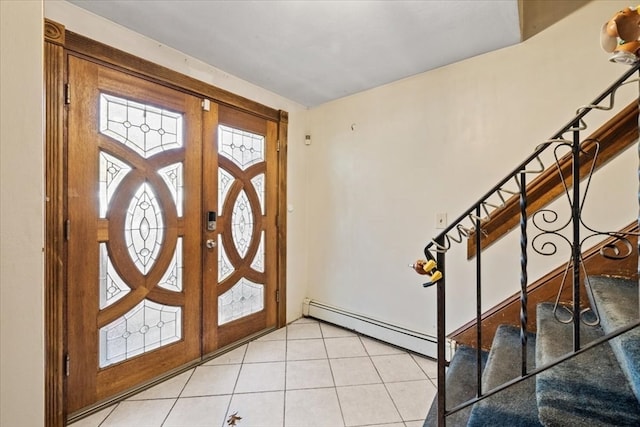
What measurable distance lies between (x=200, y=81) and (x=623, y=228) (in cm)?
287

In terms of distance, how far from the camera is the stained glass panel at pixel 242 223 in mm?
2473

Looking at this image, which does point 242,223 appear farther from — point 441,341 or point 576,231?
point 576,231

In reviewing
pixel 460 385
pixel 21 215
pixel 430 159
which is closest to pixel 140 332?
pixel 21 215

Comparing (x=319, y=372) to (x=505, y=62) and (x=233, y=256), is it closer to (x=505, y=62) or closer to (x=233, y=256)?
(x=233, y=256)

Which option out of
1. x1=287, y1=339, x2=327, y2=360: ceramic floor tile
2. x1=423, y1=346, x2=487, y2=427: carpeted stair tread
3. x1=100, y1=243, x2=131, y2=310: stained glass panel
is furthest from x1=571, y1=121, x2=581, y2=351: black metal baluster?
x1=100, y1=243, x2=131, y2=310: stained glass panel

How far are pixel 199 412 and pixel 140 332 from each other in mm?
669

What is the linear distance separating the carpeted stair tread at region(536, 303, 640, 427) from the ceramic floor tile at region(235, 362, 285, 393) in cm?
152

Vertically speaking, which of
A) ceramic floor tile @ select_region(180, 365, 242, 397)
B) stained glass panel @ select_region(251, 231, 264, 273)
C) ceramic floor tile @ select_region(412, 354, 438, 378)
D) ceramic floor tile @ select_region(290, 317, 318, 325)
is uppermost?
stained glass panel @ select_region(251, 231, 264, 273)

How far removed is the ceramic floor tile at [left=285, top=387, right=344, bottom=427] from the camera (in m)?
1.61

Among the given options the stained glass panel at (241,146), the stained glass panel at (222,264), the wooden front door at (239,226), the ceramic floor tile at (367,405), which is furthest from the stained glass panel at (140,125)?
the ceramic floor tile at (367,405)

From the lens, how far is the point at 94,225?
1.67m

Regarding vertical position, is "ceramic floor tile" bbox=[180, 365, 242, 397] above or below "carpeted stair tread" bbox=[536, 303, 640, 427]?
below

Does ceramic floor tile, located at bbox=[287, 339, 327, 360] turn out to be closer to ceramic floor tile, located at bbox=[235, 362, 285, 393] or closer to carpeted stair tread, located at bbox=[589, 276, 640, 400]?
ceramic floor tile, located at bbox=[235, 362, 285, 393]

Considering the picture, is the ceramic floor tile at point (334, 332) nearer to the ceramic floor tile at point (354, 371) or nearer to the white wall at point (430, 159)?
the white wall at point (430, 159)
